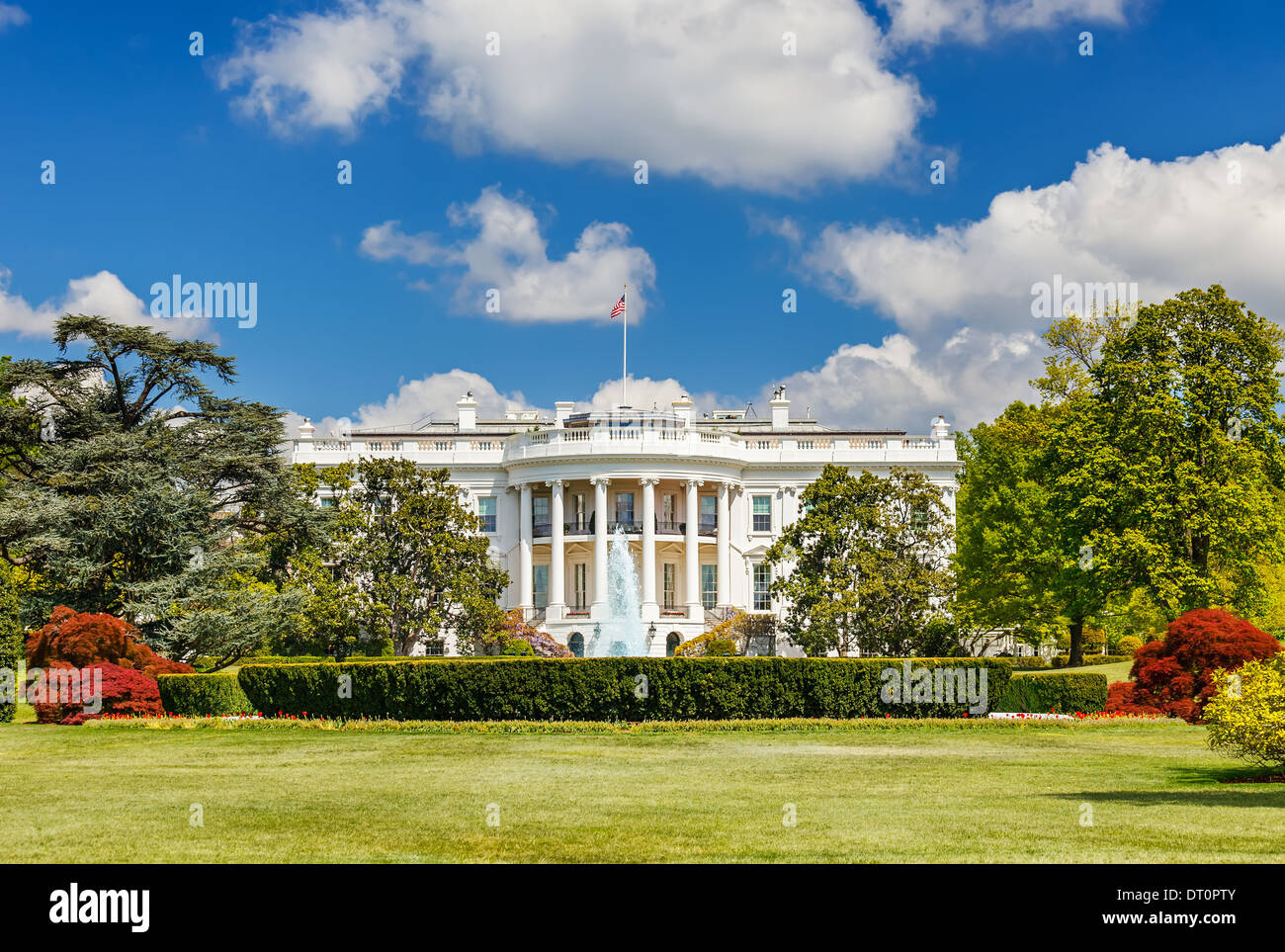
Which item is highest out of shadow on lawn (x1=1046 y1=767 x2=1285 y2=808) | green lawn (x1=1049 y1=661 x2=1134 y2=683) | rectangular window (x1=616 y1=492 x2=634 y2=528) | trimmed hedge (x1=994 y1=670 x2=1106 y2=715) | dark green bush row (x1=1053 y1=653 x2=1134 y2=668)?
rectangular window (x1=616 y1=492 x2=634 y2=528)

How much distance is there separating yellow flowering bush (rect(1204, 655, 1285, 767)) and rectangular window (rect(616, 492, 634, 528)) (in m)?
47.1

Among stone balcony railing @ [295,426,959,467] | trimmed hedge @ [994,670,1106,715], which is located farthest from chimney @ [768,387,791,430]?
trimmed hedge @ [994,670,1106,715]

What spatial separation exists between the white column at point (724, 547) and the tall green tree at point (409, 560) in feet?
49.9

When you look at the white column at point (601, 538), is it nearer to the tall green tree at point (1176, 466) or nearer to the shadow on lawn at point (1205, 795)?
the tall green tree at point (1176, 466)

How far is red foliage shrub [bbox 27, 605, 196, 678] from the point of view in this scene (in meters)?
29.7

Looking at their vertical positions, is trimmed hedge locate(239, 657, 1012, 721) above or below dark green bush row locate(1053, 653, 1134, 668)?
above

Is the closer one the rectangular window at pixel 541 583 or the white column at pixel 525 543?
the white column at pixel 525 543

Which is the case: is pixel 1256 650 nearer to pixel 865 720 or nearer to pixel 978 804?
pixel 865 720

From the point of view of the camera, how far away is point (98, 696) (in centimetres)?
2869

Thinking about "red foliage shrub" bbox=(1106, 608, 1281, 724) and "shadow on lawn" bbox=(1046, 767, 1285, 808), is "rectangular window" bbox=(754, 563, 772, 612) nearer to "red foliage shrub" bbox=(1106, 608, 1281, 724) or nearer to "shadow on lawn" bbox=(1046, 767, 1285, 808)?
"red foliage shrub" bbox=(1106, 608, 1281, 724)

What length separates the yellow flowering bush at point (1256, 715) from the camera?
51.2 feet

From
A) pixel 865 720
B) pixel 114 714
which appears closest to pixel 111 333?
pixel 114 714

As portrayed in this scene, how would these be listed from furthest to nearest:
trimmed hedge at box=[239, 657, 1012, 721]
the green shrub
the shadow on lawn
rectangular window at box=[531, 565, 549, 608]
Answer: rectangular window at box=[531, 565, 549, 608], the green shrub, trimmed hedge at box=[239, 657, 1012, 721], the shadow on lawn

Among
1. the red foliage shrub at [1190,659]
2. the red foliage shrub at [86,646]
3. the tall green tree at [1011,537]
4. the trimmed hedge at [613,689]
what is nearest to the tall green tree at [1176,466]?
the tall green tree at [1011,537]
